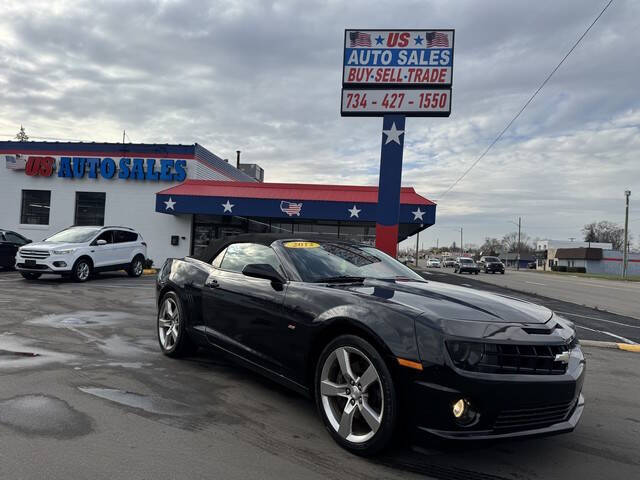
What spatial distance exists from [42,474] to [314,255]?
100 inches

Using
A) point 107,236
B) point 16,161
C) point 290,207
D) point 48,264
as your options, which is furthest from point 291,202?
point 16,161

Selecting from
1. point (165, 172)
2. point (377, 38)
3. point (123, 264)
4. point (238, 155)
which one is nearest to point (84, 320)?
point (123, 264)

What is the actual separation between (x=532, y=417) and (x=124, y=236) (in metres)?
15.0

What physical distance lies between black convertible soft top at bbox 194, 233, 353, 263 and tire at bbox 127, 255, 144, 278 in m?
11.6

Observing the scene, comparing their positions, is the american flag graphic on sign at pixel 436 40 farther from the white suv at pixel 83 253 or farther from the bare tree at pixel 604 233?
the bare tree at pixel 604 233

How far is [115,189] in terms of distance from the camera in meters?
22.4

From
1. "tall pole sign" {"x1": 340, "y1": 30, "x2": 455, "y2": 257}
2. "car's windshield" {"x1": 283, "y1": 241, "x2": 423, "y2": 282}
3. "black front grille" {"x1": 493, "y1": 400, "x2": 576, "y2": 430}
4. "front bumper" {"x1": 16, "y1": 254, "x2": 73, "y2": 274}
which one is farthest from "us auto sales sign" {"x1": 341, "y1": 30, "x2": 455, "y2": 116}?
"black front grille" {"x1": 493, "y1": 400, "x2": 576, "y2": 430}

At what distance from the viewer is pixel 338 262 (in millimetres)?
4379

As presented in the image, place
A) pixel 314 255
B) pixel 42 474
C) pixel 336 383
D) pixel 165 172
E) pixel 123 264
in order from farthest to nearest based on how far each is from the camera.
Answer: pixel 165 172
pixel 123 264
pixel 314 255
pixel 336 383
pixel 42 474

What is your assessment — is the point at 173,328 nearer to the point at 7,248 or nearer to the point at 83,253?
the point at 83,253

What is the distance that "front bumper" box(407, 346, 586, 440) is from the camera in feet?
9.08

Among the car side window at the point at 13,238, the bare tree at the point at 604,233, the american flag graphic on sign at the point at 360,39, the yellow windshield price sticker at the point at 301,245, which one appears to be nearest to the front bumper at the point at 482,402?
the yellow windshield price sticker at the point at 301,245

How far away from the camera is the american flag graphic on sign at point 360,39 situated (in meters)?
12.5

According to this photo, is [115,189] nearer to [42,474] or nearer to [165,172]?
[165,172]
